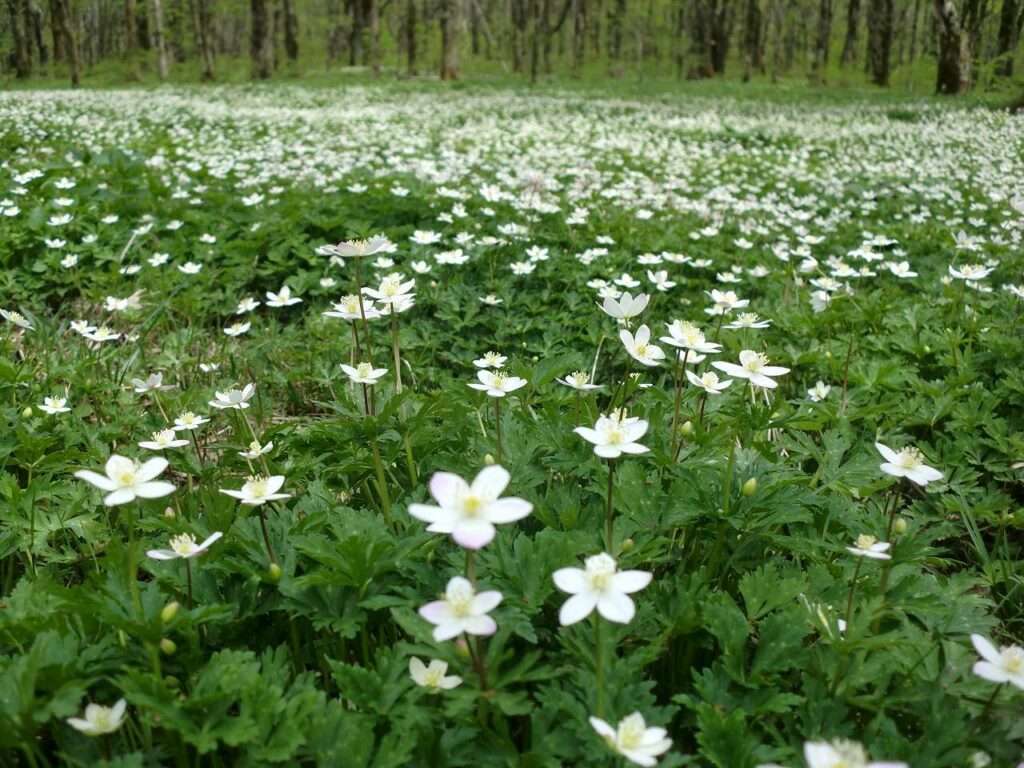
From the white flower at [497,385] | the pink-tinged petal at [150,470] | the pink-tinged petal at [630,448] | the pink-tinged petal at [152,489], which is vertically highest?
the white flower at [497,385]

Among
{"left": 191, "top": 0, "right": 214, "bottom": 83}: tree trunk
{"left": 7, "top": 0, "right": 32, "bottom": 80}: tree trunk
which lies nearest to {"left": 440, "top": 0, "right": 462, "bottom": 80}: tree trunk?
{"left": 191, "top": 0, "right": 214, "bottom": 83}: tree trunk

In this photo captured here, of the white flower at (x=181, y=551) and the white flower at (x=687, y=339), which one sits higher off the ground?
the white flower at (x=687, y=339)

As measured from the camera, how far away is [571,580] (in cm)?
133

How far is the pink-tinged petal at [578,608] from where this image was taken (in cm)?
125

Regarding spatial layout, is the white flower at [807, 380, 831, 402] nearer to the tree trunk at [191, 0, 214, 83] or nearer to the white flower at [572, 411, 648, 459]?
the white flower at [572, 411, 648, 459]

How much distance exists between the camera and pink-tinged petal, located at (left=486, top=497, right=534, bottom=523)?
1269 mm

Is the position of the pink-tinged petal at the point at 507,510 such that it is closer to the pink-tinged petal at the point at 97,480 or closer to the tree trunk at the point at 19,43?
the pink-tinged petal at the point at 97,480

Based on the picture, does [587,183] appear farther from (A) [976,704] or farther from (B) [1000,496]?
(A) [976,704]

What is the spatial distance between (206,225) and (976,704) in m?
5.65

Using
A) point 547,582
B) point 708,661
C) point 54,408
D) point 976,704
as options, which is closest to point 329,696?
point 547,582

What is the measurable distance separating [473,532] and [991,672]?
96cm

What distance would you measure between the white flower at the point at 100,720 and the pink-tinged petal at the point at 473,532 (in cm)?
70

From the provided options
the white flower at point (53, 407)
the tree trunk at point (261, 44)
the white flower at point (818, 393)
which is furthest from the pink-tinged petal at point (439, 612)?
the tree trunk at point (261, 44)

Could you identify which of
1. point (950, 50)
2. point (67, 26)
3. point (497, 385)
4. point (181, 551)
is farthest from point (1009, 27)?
point (67, 26)
